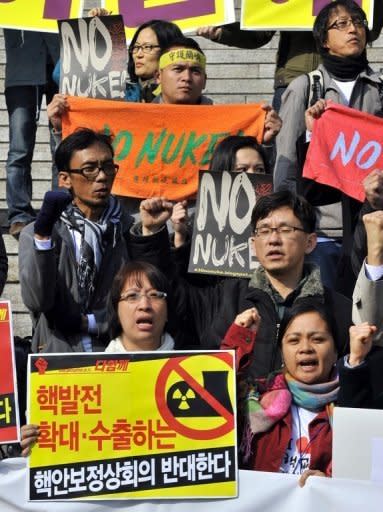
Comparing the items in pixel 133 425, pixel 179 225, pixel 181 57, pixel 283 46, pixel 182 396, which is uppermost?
pixel 283 46

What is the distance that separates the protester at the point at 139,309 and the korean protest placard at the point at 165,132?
187 cm

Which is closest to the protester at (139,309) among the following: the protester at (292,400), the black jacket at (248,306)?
the black jacket at (248,306)

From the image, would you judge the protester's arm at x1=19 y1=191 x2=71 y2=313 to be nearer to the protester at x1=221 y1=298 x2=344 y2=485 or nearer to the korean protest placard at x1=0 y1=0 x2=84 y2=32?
the protester at x1=221 y1=298 x2=344 y2=485

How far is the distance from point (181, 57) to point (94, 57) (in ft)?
1.83

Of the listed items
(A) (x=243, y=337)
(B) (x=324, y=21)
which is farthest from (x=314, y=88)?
(A) (x=243, y=337)

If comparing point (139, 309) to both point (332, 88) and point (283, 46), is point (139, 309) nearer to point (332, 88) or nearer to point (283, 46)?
point (332, 88)

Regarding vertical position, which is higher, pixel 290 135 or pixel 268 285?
pixel 290 135

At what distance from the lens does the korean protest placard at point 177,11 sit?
993 cm

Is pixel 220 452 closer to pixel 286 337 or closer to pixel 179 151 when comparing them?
pixel 286 337

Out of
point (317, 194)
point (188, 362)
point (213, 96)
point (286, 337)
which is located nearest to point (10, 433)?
point (188, 362)

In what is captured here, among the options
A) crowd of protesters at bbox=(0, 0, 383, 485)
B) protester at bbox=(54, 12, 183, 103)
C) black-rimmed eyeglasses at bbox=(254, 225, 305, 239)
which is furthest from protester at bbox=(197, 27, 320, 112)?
black-rimmed eyeglasses at bbox=(254, 225, 305, 239)

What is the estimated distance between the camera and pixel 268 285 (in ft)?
22.7

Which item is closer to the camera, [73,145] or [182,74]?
[73,145]

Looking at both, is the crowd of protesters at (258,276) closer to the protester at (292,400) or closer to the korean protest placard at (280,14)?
the protester at (292,400)
